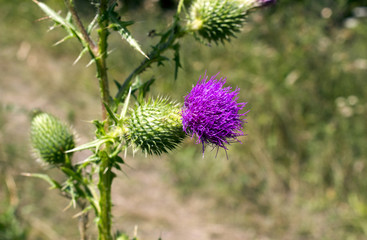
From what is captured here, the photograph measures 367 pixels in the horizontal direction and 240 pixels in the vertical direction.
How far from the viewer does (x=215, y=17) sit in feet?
8.62

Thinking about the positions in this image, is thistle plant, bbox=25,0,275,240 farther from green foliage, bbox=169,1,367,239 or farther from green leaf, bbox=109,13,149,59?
green foliage, bbox=169,1,367,239

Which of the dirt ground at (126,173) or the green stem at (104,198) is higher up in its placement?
the dirt ground at (126,173)

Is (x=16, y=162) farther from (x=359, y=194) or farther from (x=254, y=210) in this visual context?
(x=359, y=194)

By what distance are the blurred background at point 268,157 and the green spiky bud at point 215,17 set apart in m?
2.21

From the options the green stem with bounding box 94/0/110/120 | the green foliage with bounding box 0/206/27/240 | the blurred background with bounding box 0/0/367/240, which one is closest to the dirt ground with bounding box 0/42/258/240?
the blurred background with bounding box 0/0/367/240

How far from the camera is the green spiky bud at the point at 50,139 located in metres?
2.44

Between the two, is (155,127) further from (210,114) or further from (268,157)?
(268,157)

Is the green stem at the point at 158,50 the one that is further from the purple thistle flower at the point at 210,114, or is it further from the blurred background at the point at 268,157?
the blurred background at the point at 268,157

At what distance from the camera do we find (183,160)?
5598 millimetres

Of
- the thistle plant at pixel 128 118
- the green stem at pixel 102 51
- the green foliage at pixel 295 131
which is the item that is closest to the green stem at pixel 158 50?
the thistle plant at pixel 128 118

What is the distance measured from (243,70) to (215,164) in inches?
65.3

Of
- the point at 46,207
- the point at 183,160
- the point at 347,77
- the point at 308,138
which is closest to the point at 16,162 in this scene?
the point at 46,207

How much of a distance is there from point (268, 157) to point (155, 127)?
3.65 meters

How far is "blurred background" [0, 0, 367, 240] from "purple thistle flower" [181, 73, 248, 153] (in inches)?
106
